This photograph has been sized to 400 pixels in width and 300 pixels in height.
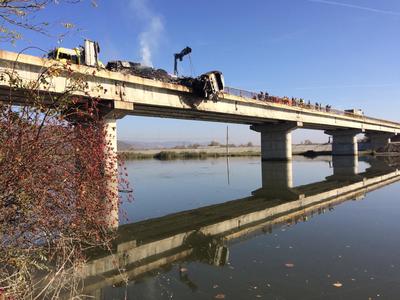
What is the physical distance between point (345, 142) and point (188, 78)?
190 ft

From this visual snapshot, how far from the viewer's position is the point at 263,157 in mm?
60719

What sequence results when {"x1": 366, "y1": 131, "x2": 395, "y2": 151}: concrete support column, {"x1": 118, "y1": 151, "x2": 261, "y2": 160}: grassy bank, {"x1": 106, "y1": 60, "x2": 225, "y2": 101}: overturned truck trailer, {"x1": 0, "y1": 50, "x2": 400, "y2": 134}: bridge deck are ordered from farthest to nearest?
{"x1": 118, "y1": 151, "x2": 261, "y2": 160}: grassy bank < {"x1": 366, "y1": 131, "x2": 395, "y2": 151}: concrete support column < {"x1": 106, "y1": 60, "x2": 225, "y2": 101}: overturned truck trailer < {"x1": 0, "y1": 50, "x2": 400, "y2": 134}: bridge deck

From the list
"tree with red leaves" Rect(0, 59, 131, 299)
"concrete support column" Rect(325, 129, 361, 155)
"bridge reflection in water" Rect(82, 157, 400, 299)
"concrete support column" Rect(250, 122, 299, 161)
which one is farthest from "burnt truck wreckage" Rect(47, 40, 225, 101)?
"concrete support column" Rect(325, 129, 361, 155)

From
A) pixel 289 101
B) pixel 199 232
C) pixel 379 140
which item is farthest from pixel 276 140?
pixel 379 140

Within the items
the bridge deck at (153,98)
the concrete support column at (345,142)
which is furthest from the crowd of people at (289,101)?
the concrete support column at (345,142)

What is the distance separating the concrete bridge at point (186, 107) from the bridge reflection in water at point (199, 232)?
3493 mm

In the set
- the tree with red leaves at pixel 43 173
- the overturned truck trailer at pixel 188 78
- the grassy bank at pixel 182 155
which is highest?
the overturned truck trailer at pixel 188 78

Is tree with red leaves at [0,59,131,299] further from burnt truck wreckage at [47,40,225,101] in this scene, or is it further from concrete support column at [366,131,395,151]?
concrete support column at [366,131,395,151]

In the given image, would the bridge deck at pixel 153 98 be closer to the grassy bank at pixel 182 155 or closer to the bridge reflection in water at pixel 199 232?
the bridge reflection in water at pixel 199 232

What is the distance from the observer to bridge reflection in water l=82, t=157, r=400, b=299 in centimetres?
999

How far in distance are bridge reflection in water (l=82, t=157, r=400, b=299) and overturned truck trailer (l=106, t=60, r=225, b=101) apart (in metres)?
11.4

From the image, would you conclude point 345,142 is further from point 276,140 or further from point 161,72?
point 161,72

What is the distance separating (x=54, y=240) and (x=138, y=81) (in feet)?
73.8

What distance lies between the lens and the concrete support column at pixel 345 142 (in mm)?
79312
